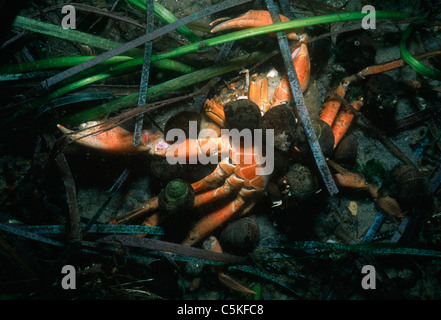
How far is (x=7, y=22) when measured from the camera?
2.45m

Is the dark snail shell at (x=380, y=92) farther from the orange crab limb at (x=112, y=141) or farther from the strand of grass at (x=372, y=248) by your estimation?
the orange crab limb at (x=112, y=141)

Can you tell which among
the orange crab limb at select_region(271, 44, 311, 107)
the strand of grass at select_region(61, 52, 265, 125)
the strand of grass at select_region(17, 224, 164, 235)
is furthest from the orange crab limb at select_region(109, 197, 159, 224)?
the orange crab limb at select_region(271, 44, 311, 107)

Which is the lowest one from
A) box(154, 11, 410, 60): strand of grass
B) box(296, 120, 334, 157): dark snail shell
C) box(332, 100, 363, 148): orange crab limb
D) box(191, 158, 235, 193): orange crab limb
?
box(191, 158, 235, 193): orange crab limb

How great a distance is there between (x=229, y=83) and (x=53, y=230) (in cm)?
297

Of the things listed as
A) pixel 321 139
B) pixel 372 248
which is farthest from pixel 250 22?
pixel 372 248

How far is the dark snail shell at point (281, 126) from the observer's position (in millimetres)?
2541

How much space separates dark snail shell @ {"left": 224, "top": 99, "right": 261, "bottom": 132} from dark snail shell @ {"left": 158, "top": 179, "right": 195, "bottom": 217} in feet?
3.09

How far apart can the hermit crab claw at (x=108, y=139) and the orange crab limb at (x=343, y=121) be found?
8.09ft

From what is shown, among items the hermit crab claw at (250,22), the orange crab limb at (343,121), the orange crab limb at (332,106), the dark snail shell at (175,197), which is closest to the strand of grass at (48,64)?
the hermit crab claw at (250,22)

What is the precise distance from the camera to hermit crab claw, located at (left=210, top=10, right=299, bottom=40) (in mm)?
2986

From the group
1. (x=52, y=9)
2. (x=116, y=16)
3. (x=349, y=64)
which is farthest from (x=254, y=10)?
(x=52, y=9)

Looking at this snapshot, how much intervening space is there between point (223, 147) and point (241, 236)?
3.75ft

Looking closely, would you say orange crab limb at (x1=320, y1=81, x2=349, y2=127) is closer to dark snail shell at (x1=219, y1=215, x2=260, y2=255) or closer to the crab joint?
the crab joint

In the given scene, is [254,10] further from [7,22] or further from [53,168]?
[53,168]
